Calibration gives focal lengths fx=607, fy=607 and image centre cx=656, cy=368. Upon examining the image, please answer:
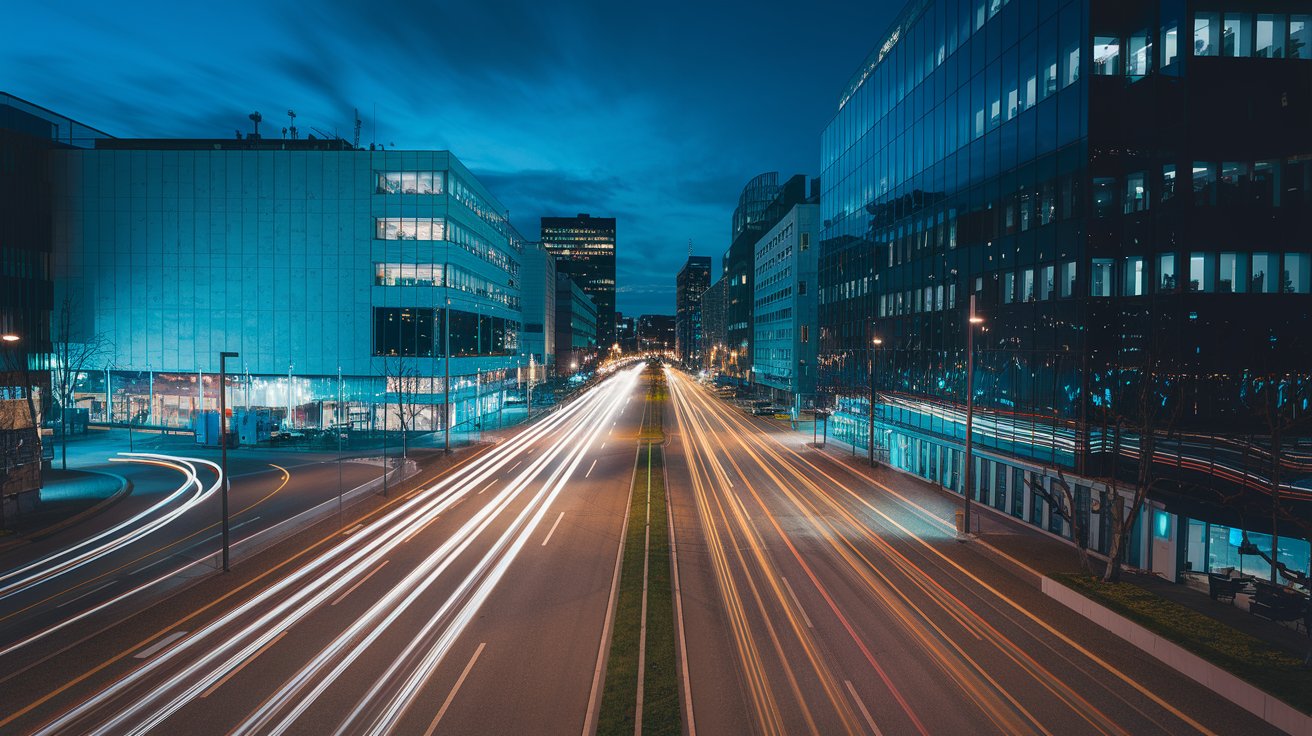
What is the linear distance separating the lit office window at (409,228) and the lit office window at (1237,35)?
55658mm

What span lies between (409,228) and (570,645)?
53.4 m

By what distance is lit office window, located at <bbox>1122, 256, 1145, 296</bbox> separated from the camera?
23234mm

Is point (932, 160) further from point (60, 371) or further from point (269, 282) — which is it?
point (60, 371)

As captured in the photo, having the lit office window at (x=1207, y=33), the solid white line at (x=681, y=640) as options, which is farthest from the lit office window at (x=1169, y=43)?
the solid white line at (x=681, y=640)

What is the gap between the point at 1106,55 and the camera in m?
24.2

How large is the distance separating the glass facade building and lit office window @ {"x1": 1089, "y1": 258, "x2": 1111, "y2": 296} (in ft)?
170

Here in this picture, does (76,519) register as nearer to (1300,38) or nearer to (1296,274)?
(1296,274)

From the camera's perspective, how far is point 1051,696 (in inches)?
502

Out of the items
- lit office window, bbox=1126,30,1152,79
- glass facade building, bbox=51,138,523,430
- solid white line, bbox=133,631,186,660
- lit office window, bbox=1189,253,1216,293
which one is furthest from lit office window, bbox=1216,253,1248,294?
glass facade building, bbox=51,138,523,430

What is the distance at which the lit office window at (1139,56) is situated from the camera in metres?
23.4

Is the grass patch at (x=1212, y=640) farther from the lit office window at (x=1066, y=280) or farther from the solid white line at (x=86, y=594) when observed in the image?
the solid white line at (x=86, y=594)

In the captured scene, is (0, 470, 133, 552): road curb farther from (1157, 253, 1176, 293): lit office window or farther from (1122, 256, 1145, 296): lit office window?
(1157, 253, 1176, 293): lit office window

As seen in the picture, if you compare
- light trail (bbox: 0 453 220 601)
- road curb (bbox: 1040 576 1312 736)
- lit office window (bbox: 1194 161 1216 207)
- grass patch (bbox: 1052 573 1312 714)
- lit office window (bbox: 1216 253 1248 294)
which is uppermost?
lit office window (bbox: 1194 161 1216 207)

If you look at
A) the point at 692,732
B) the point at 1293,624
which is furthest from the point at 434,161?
the point at 1293,624
